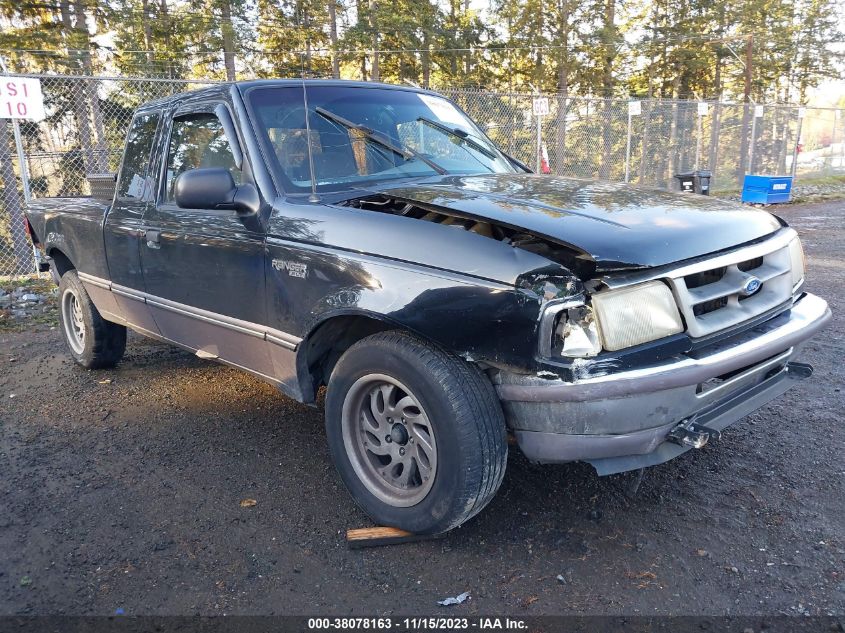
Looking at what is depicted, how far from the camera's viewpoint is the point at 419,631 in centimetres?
221

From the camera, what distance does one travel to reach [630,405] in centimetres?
221

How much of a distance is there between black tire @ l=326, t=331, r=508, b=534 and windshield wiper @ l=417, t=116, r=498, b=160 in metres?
1.74

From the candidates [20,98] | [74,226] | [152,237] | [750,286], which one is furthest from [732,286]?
[20,98]

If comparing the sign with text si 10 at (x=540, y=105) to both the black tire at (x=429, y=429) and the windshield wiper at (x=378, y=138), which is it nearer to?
the windshield wiper at (x=378, y=138)

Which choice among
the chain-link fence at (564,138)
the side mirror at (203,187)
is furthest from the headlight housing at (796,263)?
the chain-link fence at (564,138)

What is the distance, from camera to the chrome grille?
→ 235 centimetres

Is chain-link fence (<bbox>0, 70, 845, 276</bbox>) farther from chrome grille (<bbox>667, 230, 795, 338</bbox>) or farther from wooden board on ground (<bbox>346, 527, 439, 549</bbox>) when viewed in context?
chrome grille (<bbox>667, 230, 795, 338</bbox>)

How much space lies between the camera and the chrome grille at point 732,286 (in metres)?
2.35

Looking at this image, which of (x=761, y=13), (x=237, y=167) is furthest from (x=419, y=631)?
(x=761, y=13)

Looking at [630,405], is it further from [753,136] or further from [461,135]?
[753,136]

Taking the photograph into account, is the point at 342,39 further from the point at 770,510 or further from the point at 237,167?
the point at 770,510

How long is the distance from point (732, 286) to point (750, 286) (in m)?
0.12

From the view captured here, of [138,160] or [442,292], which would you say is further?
[138,160]

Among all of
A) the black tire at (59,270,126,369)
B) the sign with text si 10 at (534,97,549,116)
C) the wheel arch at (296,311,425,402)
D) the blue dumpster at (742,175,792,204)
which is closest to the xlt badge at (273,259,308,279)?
the wheel arch at (296,311,425,402)
